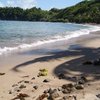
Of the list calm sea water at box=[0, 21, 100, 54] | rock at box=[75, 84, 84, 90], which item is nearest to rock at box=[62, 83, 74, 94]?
rock at box=[75, 84, 84, 90]

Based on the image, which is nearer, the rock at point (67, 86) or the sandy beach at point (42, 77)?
the sandy beach at point (42, 77)

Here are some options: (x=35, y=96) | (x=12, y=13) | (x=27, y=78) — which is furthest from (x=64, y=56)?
(x=12, y=13)

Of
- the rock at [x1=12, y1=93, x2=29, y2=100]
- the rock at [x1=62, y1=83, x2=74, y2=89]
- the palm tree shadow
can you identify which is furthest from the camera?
the palm tree shadow

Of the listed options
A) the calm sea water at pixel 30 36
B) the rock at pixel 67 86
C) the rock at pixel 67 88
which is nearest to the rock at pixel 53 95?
the rock at pixel 67 88

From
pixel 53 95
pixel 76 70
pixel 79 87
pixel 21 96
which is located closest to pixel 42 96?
pixel 53 95

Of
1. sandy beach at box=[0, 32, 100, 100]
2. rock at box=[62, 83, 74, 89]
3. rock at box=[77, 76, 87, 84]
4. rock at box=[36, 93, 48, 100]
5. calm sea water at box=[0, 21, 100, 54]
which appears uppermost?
rock at box=[62, 83, 74, 89]

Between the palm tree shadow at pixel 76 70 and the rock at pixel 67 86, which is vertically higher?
the rock at pixel 67 86

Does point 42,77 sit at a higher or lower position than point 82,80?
lower

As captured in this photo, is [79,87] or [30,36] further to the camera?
[30,36]

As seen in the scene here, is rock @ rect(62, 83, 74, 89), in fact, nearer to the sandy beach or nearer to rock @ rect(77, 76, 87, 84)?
the sandy beach

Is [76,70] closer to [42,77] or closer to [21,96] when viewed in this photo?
[42,77]

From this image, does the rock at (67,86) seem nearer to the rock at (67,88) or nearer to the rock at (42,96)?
the rock at (67,88)

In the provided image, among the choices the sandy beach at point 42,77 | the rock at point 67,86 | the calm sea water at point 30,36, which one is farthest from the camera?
the calm sea water at point 30,36

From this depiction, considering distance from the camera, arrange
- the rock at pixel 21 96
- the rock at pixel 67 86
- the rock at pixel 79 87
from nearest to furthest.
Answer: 1. the rock at pixel 21 96
2. the rock at pixel 79 87
3. the rock at pixel 67 86
